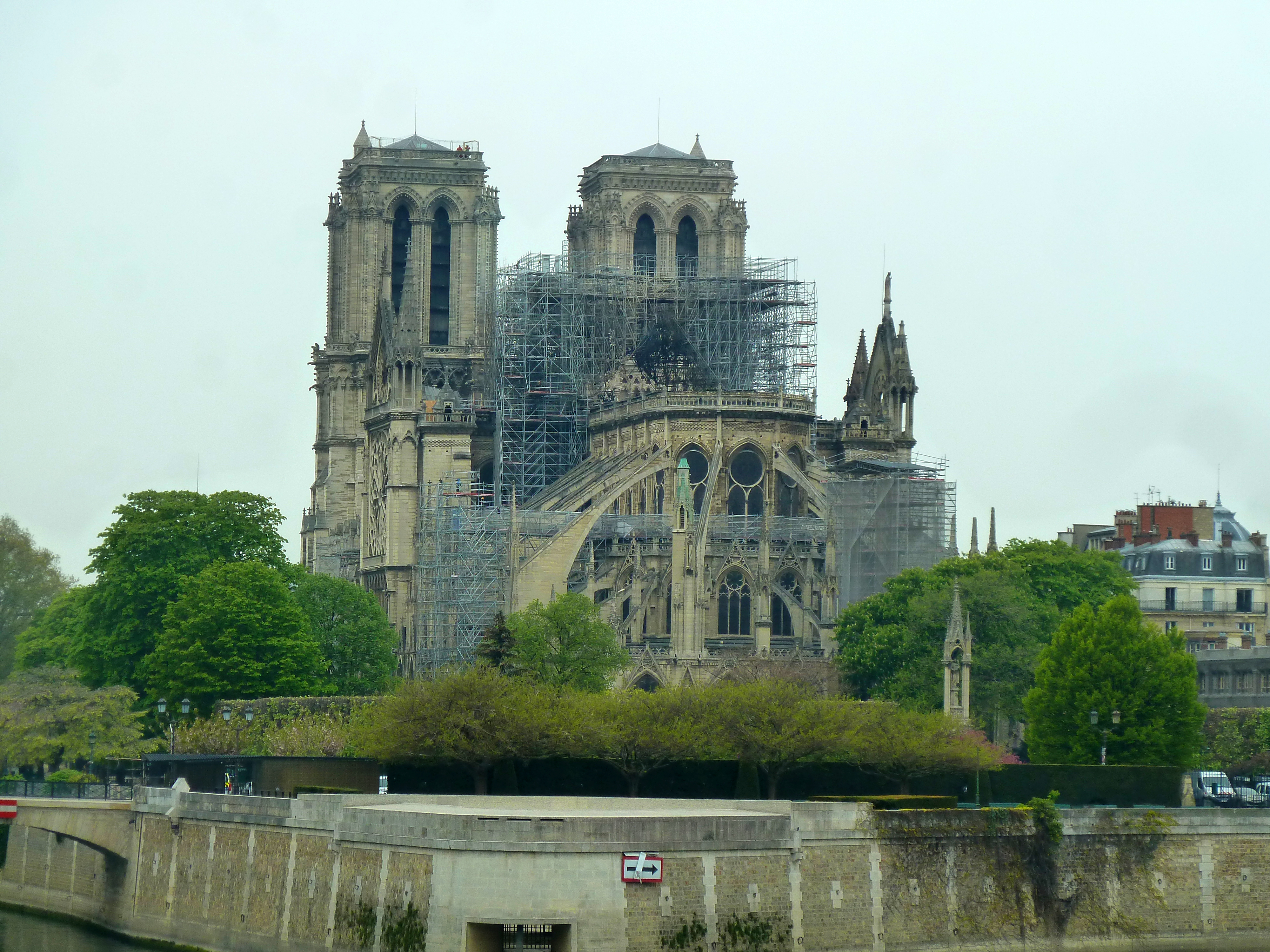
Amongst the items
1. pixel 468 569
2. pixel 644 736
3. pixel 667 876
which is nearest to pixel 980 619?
pixel 468 569

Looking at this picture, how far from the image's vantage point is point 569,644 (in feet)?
275

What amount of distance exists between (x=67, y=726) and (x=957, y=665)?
25339 mm

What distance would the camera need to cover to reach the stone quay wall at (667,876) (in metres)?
51.1

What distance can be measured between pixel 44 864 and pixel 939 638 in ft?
96.5

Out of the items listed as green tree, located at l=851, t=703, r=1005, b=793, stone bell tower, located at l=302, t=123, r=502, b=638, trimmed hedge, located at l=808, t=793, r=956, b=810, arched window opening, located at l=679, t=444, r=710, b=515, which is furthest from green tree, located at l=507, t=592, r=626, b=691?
stone bell tower, located at l=302, t=123, r=502, b=638

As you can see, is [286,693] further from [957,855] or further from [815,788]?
[957,855]

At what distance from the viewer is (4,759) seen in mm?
79125

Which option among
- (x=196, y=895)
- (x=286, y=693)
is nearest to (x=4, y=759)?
(x=286, y=693)

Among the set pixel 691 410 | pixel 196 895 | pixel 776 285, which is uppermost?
pixel 776 285

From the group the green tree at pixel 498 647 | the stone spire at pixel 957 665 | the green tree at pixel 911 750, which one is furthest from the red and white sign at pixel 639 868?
the stone spire at pixel 957 665

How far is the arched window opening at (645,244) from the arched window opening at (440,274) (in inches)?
319

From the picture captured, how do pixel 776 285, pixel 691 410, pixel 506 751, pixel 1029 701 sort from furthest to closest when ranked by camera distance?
pixel 776 285
pixel 691 410
pixel 1029 701
pixel 506 751

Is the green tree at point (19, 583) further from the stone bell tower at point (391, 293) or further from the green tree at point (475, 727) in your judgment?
the green tree at point (475, 727)

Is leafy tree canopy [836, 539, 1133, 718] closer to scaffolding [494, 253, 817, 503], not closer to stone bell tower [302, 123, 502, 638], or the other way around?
scaffolding [494, 253, 817, 503]
